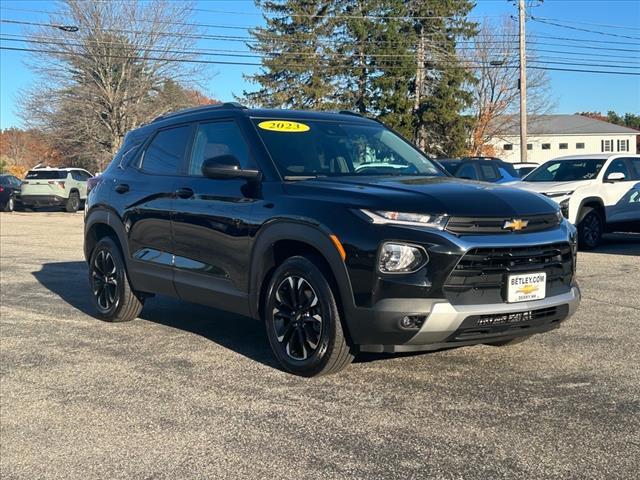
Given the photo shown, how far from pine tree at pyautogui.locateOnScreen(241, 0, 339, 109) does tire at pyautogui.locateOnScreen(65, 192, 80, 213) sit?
63.1 feet

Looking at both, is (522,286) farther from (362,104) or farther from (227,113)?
(362,104)

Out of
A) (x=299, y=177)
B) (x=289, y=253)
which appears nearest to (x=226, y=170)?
(x=299, y=177)

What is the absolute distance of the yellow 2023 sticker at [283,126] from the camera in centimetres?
542

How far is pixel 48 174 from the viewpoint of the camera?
88.2 feet

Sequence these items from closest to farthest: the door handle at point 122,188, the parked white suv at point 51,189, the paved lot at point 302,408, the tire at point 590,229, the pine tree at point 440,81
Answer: the paved lot at point 302,408 → the door handle at point 122,188 → the tire at point 590,229 → the parked white suv at point 51,189 → the pine tree at point 440,81

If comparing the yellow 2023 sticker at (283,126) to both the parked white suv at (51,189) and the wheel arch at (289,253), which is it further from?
the parked white suv at (51,189)

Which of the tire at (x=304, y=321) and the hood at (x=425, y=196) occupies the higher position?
the hood at (x=425, y=196)

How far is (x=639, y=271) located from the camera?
9406mm

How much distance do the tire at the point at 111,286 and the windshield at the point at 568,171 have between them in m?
8.84

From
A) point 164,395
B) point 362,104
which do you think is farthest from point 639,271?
point 362,104

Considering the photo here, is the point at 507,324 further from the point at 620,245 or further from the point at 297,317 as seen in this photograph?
the point at 620,245

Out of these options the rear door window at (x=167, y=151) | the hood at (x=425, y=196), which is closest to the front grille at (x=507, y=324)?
the hood at (x=425, y=196)

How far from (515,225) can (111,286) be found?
13.5 feet

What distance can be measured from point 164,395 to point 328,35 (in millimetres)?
43554
